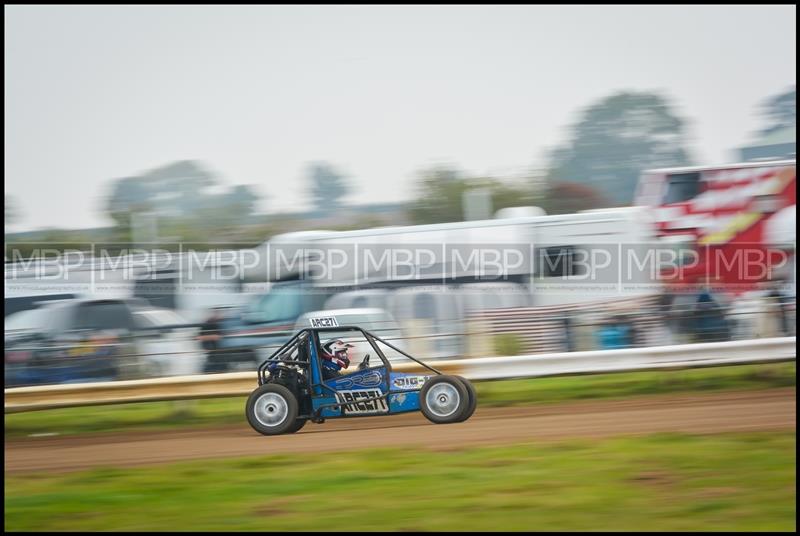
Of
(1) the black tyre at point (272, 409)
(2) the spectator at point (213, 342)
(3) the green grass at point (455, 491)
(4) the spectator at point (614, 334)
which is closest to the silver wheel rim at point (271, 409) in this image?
(1) the black tyre at point (272, 409)

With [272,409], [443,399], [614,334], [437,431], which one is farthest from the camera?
[614,334]

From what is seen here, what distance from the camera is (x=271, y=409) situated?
363 inches

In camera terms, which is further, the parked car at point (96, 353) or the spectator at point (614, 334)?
the spectator at point (614, 334)

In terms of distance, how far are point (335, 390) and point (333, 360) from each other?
311mm

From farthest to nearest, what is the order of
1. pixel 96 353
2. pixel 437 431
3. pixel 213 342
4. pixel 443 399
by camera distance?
pixel 213 342, pixel 96 353, pixel 443 399, pixel 437 431

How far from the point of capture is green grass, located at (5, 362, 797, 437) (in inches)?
454

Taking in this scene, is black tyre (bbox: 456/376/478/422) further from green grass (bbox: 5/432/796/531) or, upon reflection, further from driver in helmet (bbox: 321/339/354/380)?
driver in helmet (bbox: 321/339/354/380)

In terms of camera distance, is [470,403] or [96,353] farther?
[96,353]

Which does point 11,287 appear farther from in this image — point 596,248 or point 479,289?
point 596,248

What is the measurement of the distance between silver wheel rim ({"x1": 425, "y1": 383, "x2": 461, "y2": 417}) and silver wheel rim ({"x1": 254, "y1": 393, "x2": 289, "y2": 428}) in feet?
4.80

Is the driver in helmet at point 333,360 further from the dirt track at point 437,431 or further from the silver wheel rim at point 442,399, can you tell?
the silver wheel rim at point 442,399

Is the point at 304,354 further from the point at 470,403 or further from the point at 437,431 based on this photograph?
the point at 470,403

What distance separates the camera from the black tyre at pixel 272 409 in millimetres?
9086

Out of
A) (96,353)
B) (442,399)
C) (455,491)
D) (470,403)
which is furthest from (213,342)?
(455,491)
